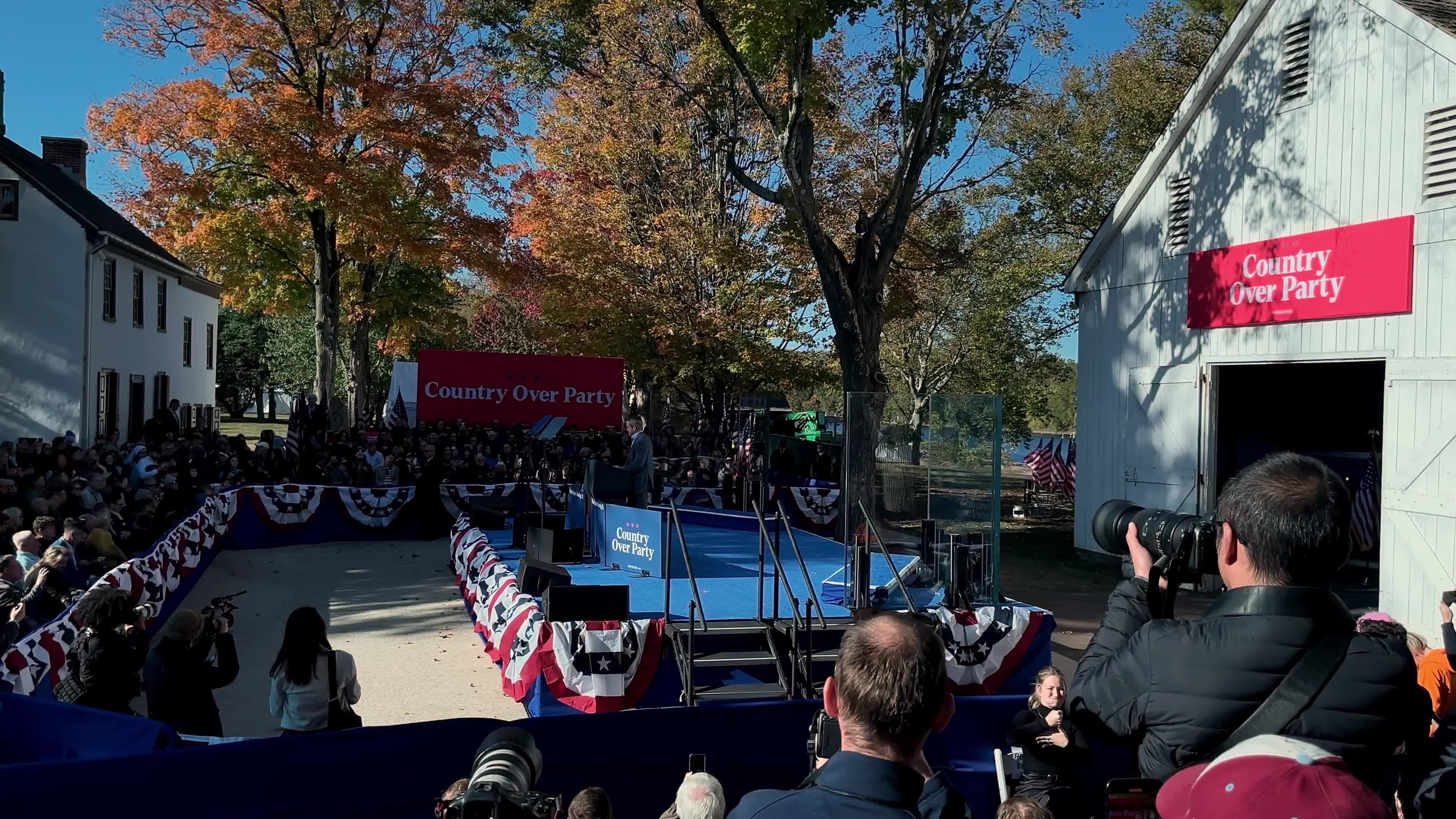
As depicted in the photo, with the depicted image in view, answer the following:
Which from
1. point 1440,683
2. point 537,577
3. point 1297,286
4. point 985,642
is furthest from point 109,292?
point 1440,683

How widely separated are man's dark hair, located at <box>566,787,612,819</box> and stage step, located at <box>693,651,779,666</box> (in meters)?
4.56

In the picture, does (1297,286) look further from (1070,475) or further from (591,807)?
(1070,475)

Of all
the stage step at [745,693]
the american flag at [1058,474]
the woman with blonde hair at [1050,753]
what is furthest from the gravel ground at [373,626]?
the american flag at [1058,474]

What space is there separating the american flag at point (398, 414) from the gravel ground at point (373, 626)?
765 centimetres

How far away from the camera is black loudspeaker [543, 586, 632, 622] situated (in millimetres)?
9211

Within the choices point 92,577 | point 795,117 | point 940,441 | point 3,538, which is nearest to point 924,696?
point 940,441

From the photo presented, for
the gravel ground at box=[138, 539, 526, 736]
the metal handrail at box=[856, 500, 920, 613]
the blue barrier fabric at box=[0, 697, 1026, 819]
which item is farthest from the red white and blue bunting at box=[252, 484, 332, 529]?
the blue barrier fabric at box=[0, 697, 1026, 819]

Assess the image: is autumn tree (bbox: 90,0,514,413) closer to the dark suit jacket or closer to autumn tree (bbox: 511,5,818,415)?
autumn tree (bbox: 511,5,818,415)

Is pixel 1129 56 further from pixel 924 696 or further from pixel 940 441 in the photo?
pixel 924 696

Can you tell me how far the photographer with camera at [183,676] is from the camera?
6523mm

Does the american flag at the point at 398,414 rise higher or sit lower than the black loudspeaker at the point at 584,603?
higher

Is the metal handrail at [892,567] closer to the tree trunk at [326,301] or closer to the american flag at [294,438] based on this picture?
the american flag at [294,438]

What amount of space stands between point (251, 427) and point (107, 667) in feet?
213

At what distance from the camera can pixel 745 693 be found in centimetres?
877
